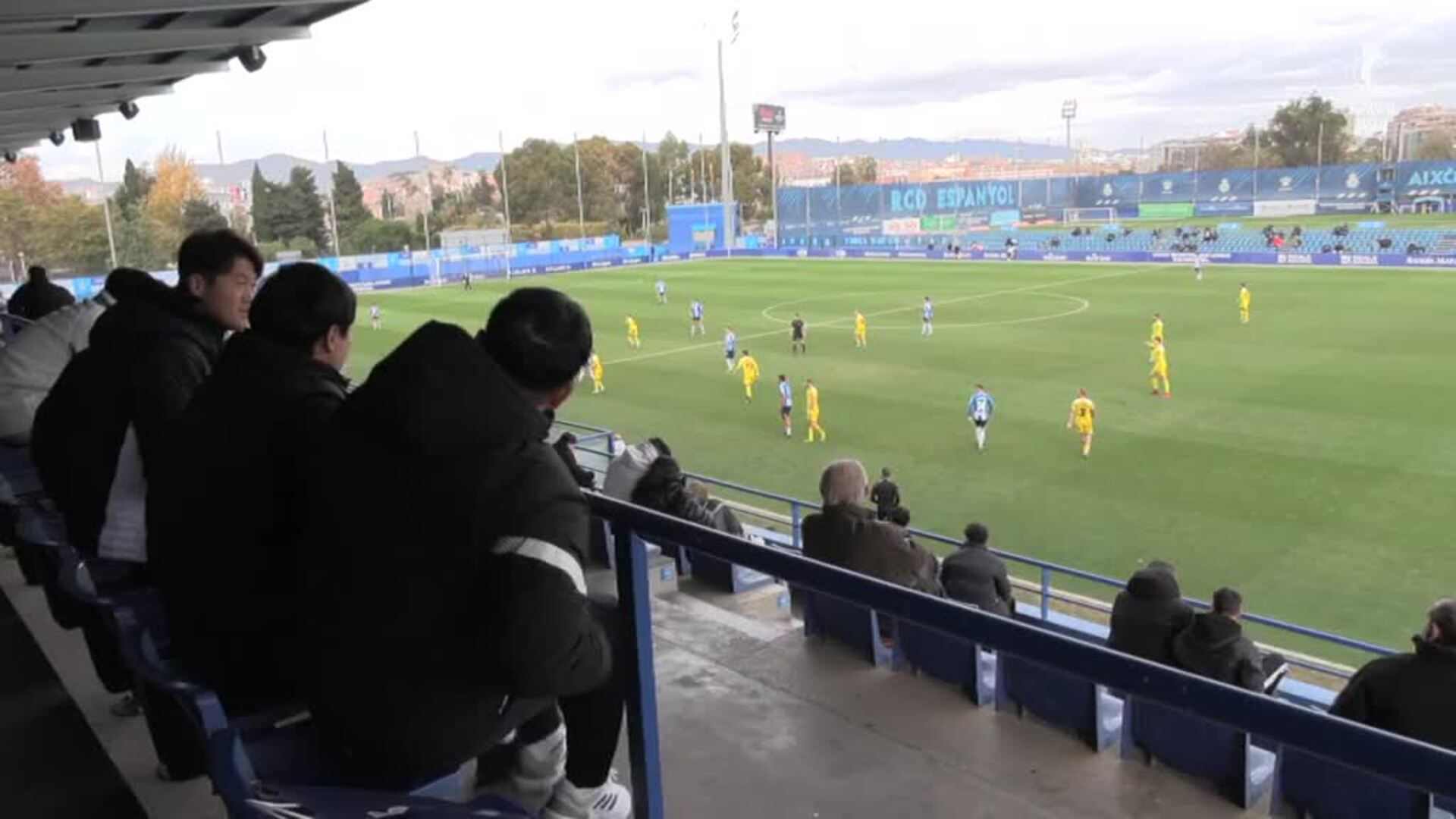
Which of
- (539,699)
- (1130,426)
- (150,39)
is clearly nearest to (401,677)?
(539,699)

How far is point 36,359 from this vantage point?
15.0 ft

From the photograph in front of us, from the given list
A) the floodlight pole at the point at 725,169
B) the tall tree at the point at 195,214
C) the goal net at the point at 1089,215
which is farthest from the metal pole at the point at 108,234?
the goal net at the point at 1089,215

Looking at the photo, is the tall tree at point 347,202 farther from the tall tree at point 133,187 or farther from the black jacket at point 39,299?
the black jacket at point 39,299

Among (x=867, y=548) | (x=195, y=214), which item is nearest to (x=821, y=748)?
(x=867, y=548)

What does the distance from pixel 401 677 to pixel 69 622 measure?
259 centimetres

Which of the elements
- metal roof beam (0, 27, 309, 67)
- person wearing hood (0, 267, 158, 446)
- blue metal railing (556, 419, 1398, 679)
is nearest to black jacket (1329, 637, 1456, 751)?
blue metal railing (556, 419, 1398, 679)

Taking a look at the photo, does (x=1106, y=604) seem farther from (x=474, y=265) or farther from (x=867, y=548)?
(x=474, y=265)

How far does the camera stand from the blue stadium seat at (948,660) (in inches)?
178

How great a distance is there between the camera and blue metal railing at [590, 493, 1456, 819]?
4.15 feet

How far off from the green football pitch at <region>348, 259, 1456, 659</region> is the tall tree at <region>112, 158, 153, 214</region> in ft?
129

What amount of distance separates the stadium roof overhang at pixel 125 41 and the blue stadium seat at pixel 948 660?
518 cm

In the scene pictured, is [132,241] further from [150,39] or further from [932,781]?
[932,781]

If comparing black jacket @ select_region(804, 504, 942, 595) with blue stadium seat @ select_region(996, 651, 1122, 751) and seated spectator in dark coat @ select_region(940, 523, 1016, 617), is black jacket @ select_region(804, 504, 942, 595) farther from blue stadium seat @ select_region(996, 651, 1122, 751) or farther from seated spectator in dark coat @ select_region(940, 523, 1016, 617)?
seated spectator in dark coat @ select_region(940, 523, 1016, 617)

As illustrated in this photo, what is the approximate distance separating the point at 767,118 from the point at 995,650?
88.9 m
